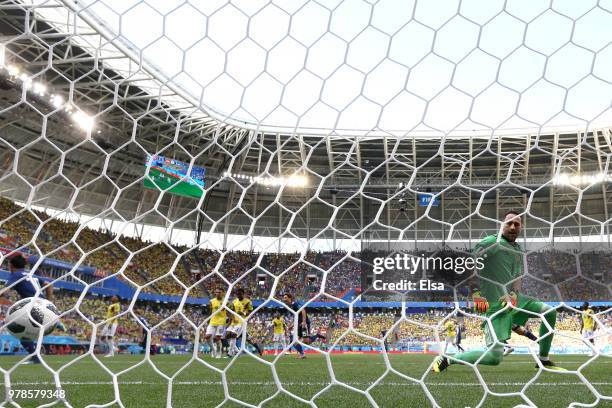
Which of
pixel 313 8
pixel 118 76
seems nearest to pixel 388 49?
pixel 313 8

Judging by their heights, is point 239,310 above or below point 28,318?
above

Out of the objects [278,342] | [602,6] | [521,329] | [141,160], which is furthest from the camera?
[278,342]

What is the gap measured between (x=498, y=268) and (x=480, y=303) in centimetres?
26

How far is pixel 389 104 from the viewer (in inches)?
117

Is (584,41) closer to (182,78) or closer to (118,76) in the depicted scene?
(182,78)

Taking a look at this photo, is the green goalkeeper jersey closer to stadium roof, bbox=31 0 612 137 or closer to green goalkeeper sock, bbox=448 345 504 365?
green goalkeeper sock, bbox=448 345 504 365

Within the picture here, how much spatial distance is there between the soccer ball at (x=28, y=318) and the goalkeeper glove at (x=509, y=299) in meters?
2.43

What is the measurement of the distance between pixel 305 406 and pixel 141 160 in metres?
2.44

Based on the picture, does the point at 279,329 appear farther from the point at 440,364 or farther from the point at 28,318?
the point at 28,318

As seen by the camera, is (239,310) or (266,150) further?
(239,310)

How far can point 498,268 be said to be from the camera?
271 centimetres

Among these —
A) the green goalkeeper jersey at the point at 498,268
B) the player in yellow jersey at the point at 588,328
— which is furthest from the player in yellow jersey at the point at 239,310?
the green goalkeeper jersey at the point at 498,268

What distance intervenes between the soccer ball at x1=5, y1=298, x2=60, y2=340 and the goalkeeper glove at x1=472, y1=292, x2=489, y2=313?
2353 millimetres

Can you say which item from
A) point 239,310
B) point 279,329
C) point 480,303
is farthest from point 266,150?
point 279,329
